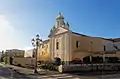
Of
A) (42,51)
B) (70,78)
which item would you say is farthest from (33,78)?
(42,51)

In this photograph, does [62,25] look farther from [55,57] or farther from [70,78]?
[70,78]

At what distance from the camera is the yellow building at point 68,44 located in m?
48.1

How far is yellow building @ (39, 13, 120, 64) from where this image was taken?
48.1m

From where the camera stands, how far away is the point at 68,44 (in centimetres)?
4834

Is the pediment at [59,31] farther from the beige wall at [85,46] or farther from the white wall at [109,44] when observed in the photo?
the white wall at [109,44]

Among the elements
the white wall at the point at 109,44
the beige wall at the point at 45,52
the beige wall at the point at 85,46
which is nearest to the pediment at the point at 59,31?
the beige wall at the point at 85,46

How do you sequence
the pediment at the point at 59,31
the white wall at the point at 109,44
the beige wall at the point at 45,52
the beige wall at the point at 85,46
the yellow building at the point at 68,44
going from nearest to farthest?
the beige wall at the point at 85,46, the yellow building at the point at 68,44, the pediment at the point at 59,31, the beige wall at the point at 45,52, the white wall at the point at 109,44

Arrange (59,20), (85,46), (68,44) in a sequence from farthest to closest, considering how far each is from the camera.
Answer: (59,20) → (85,46) → (68,44)

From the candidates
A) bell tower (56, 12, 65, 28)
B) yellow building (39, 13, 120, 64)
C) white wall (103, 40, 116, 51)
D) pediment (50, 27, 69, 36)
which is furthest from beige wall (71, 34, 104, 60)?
bell tower (56, 12, 65, 28)

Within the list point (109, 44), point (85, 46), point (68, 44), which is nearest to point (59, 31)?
point (68, 44)

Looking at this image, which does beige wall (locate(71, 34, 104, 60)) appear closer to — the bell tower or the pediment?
the pediment

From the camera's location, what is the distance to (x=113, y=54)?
154ft

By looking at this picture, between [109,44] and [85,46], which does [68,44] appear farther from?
[109,44]

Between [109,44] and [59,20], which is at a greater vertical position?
[59,20]
